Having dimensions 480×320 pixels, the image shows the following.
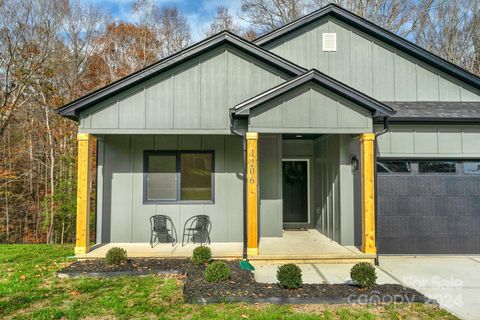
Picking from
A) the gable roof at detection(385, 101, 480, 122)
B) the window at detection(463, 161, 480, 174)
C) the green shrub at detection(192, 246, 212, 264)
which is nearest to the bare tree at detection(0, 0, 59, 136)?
the green shrub at detection(192, 246, 212, 264)

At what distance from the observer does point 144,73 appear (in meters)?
7.27

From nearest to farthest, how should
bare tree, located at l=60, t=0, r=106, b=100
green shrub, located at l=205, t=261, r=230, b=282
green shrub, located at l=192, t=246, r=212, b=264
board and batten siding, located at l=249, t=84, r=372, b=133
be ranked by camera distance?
→ green shrub, located at l=205, t=261, r=230, b=282
green shrub, located at l=192, t=246, r=212, b=264
board and batten siding, located at l=249, t=84, r=372, b=133
bare tree, located at l=60, t=0, r=106, b=100

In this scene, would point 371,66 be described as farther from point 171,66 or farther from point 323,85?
point 171,66

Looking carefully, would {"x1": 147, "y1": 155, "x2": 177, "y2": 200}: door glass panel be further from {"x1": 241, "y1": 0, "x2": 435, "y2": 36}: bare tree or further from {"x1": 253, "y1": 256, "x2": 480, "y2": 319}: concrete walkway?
{"x1": 241, "y1": 0, "x2": 435, "y2": 36}: bare tree

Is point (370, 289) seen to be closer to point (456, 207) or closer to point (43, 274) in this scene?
point (456, 207)

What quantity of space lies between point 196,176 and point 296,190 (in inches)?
129

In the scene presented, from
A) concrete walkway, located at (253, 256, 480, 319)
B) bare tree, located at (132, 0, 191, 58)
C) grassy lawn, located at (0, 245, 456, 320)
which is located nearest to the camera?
grassy lawn, located at (0, 245, 456, 320)

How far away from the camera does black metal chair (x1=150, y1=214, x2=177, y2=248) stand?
812 cm

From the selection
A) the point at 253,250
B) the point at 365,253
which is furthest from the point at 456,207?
the point at 253,250

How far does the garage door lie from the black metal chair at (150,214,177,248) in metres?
4.88

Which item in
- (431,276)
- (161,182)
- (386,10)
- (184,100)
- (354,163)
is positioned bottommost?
(431,276)

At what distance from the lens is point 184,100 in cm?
742

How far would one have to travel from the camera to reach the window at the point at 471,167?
7758mm

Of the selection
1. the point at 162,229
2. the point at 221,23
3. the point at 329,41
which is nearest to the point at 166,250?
the point at 162,229
